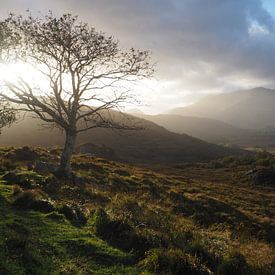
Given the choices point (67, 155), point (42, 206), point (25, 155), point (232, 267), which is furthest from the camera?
point (25, 155)

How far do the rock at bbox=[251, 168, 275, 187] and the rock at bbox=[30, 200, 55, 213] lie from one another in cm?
4735

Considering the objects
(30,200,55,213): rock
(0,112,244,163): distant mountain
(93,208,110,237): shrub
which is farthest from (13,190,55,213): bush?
(0,112,244,163): distant mountain

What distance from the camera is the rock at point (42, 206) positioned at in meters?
13.6

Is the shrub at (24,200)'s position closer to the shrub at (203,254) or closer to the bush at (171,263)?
the bush at (171,263)

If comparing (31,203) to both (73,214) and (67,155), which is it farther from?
(67,155)

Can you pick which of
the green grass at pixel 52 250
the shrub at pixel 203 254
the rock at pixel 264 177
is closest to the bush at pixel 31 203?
the green grass at pixel 52 250

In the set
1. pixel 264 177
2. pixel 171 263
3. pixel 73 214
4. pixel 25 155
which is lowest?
pixel 264 177

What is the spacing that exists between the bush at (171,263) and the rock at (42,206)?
16.4 feet

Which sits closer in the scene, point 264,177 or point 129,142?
point 264,177

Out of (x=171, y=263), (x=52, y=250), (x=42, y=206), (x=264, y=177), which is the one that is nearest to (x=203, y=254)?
(x=171, y=263)

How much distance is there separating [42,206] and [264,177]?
163 ft

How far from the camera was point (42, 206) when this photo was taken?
13.8m

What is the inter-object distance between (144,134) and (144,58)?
5036 inches

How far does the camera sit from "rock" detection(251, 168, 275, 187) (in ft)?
185
